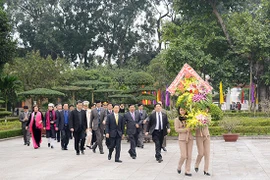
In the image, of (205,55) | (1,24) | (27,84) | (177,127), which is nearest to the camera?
(177,127)

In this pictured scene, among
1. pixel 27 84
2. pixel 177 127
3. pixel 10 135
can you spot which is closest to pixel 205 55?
pixel 27 84

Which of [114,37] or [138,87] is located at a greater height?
[114,37]

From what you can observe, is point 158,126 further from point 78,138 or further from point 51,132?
point 51,132

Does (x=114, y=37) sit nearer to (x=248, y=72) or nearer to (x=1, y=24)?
(x=248, y=72)

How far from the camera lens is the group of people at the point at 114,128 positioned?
410 inches

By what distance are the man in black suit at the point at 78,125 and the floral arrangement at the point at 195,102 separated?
491cm

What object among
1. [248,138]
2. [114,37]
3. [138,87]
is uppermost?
[114,37]

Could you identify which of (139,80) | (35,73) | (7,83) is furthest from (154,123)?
(35,73)

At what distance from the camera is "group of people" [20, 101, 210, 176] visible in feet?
34.2

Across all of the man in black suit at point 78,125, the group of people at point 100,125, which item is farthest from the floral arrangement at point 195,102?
the man in black suit at point 78,125

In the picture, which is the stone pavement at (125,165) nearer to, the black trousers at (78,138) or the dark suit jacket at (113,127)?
the black trousers at (78,138)

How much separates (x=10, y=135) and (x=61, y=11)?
1504 inches

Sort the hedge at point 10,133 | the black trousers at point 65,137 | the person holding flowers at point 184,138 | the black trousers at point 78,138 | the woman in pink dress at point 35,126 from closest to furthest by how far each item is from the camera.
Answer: the person holding flowers at point 184,138
the black trousers at point 78,138
the black trousers at point 65,137
the woman in pink dress at point 35,126
the hedge at point 10,133

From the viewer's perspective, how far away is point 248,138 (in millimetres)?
20812
